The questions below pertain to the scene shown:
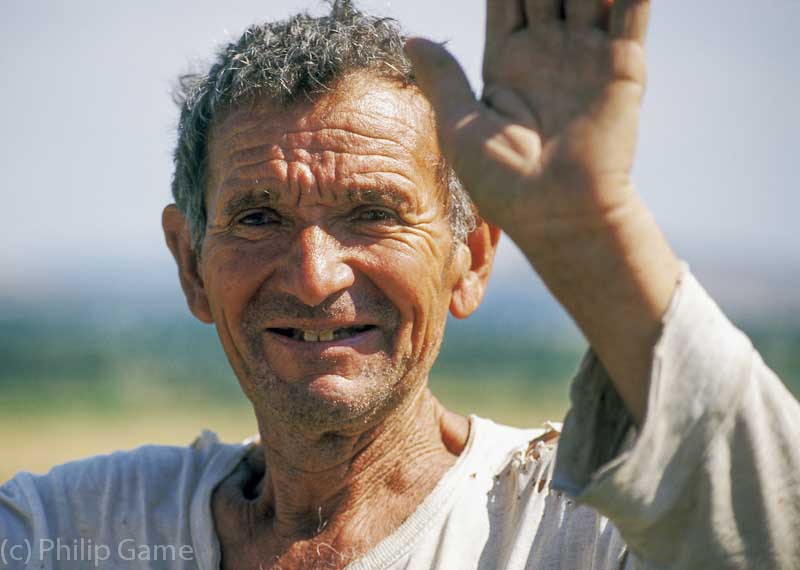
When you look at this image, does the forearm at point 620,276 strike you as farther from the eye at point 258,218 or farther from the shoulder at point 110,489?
the shoulder at point 110,489

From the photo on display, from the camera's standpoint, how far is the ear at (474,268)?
299cm

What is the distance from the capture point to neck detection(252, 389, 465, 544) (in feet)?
9.32

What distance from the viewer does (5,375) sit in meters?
21.2

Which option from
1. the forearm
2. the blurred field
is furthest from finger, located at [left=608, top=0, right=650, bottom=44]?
the blurred field

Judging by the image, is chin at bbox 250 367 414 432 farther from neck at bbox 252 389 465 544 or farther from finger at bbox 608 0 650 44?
finger at bbox 608 0 650 44

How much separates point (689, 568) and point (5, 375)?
21395mm

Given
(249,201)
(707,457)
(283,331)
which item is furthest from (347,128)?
(707,457)

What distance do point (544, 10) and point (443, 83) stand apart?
8.5 inches

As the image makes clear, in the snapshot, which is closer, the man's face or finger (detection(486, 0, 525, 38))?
finger (detection(486, 0, 525, 38))

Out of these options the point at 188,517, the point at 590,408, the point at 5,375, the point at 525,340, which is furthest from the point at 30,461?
the point at 525,340

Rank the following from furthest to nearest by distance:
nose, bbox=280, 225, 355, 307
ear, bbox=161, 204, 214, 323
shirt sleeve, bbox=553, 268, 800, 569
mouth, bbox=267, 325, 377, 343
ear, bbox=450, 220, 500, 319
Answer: ear, bbox=161, 204, 214, 323
ear, bbox=450, 220, 500, 319
mouth, bbox=267, 325, 377, 343
nose, bbox=280, 225, 355, 307
shirt sleeve, bbox=553, 268, 800, 569

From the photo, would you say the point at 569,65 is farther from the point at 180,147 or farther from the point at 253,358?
the point at 180,147

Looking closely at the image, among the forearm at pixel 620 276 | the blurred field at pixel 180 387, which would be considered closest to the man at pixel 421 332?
the forearm at pixel 620 276

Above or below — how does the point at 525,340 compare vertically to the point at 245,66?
below
